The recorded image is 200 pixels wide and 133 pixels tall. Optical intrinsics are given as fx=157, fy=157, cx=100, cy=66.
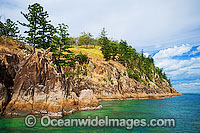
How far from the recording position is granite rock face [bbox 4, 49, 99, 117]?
25141mm

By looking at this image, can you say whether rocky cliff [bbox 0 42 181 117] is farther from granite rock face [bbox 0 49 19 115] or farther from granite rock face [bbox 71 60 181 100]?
granite rock face [bbox 71 60 181 100]

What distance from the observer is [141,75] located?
85.0 meters

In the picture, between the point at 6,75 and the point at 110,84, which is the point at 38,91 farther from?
the point at 110,84

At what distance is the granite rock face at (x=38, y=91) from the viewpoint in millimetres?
25141

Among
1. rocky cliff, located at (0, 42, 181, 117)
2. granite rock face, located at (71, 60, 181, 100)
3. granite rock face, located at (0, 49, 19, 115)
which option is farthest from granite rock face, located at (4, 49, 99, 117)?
granite rock face, located at (71, 60, 181, 100)

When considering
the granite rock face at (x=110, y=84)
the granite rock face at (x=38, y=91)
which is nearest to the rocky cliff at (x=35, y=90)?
the granite rock face at (x=38, y=91)

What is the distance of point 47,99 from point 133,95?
4733 centimetres

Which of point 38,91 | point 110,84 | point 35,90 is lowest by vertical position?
point 38,91

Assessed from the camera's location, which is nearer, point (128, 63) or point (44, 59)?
point (44, 59)

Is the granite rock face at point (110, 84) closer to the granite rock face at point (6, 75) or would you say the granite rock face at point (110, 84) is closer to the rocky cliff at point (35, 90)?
the rocky cliff at point (35, 90)

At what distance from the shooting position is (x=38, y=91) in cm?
2656

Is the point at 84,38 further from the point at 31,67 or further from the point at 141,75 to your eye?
the point at 31,67

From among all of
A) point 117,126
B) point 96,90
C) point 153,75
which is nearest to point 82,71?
point 96,90

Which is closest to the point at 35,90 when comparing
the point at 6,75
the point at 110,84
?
the point at 6,75
